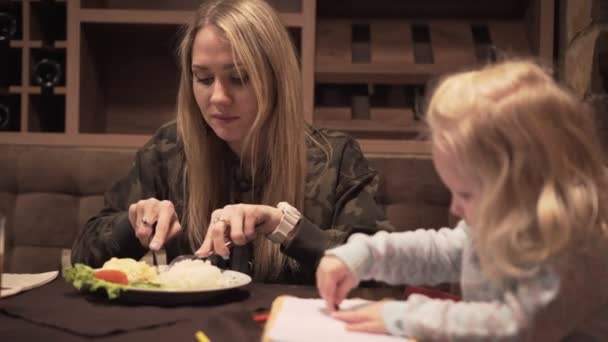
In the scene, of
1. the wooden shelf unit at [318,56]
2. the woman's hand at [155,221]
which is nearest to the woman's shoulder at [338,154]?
the woman's hand at [155,221]

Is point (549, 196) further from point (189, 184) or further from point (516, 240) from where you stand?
point (189, 184)

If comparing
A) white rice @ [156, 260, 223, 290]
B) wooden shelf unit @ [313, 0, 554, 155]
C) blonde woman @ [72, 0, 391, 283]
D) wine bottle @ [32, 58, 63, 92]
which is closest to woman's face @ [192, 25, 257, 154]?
blonde woman @ [72, 0, 391, 283]

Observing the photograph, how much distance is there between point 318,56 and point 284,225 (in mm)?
1364

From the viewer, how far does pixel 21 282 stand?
4.06 feet

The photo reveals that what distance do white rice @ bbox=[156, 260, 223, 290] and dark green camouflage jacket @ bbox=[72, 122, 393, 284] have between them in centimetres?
34

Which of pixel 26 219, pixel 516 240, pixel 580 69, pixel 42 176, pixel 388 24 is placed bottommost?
pixel 26 219

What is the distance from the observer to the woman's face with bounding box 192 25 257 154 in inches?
62.4

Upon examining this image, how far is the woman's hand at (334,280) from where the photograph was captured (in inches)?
34.8

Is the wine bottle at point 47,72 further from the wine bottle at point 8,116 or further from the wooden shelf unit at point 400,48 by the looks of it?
the wooden shelf unit at point 400,48

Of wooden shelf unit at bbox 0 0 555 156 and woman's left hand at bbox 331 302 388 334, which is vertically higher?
wooden shelf unit at bbox 0 0 555 156

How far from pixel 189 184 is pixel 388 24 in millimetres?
1363

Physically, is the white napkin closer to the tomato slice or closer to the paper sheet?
the tomato slice

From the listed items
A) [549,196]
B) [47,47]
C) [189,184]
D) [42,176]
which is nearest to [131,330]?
[549,196]

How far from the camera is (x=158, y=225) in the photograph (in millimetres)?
1307
